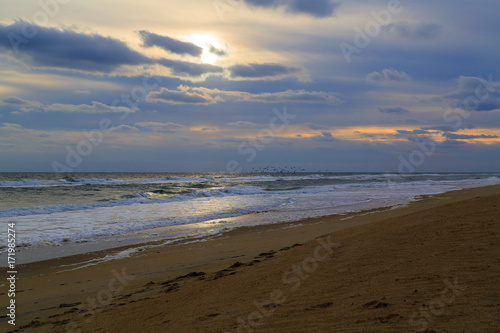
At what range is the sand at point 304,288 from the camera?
13.3 ft

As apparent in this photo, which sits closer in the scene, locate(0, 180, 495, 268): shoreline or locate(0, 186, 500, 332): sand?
locate(0, 186, 500, 332): sand

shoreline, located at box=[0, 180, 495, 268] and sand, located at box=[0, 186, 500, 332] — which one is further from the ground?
sand, located at box=[0, 186, 500, 332]

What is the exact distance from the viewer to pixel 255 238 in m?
11.9

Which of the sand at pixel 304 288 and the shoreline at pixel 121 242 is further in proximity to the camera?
the shoreline at pixel 121 242

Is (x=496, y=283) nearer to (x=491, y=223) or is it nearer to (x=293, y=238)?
(x=491, y=223)

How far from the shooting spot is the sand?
159 inches

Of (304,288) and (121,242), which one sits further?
(121,242)

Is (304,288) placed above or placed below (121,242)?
above

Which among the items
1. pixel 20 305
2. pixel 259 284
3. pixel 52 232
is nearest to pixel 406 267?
pixel 259 284

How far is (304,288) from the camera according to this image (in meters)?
5.28

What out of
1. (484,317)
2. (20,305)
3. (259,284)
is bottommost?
(20,305)

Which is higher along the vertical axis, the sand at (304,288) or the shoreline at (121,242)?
the sand at (304,288)

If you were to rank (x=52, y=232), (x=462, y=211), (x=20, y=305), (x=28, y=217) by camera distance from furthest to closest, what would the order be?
(x=28, y=217)
(x=52, y=232)
(x=462, y=211)
(x=20, y=305)

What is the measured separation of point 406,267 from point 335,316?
1893mm
